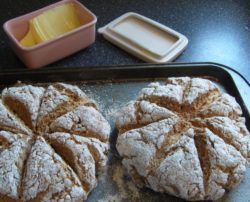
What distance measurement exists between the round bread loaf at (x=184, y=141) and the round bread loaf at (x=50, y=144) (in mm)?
120

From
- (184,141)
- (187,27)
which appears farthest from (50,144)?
(187,27)

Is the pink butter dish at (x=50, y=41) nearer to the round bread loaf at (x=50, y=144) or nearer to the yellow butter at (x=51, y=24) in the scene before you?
the yellow butter at (x=51, y=24)

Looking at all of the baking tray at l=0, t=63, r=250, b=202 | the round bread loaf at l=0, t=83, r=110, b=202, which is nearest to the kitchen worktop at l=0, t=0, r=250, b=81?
the baking tray at l=0, t=63, r=250, b=202

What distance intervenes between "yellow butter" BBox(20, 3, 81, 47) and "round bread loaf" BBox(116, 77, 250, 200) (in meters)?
0.60

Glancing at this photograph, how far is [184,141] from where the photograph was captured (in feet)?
4.27

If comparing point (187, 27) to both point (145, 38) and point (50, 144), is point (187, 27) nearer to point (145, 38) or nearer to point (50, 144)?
point (145, 38)

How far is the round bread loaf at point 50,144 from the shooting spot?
1201mm

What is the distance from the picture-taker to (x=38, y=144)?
4.23 ft

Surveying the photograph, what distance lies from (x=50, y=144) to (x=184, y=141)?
468 mm

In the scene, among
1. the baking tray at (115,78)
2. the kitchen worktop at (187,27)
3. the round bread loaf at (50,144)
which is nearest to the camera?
the round bread loaf at (50,144)

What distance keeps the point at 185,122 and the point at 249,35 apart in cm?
97

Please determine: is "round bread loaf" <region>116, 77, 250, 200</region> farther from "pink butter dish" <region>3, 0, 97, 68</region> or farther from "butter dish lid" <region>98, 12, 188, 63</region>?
"pink butter dish" <region>3, 0, 97, 68</region>

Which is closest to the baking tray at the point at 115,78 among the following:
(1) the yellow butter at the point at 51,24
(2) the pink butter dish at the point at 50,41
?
(2) the pink butter dish at the point at 50,41

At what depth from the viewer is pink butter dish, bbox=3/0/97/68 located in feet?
5.45
